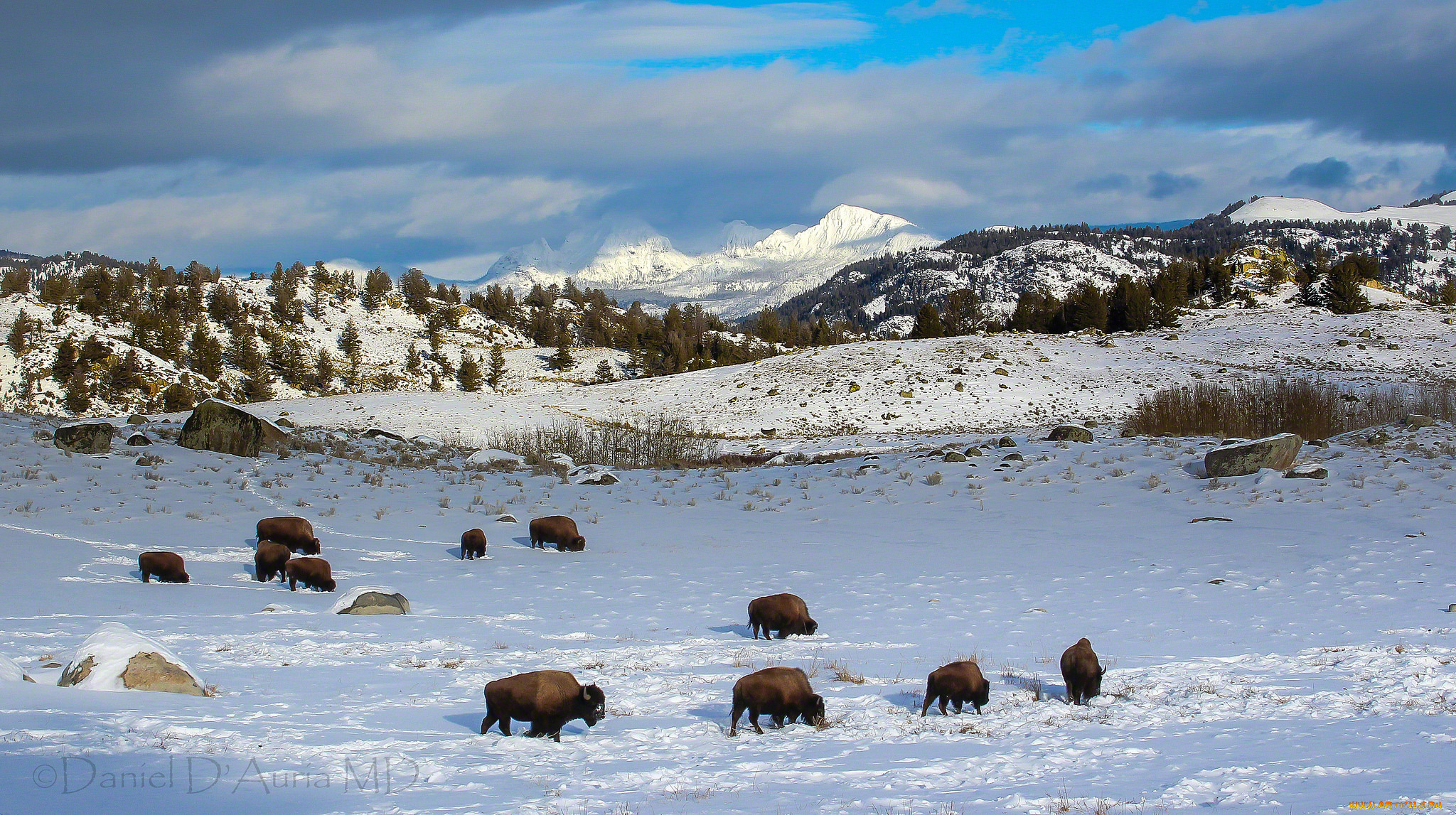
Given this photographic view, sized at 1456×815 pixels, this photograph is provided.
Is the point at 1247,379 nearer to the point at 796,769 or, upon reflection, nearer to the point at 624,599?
the point at 624,599

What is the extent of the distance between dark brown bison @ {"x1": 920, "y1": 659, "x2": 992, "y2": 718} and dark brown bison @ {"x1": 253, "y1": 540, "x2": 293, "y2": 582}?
30.5 feet

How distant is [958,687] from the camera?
6.74m

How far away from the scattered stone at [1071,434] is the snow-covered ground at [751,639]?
561 centimetres

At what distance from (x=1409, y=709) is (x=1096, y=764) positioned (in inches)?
109

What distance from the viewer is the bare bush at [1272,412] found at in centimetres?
2844

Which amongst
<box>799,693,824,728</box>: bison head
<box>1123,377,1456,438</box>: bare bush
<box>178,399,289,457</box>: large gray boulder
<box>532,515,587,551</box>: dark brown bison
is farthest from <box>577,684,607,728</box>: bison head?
<box>1123,377,1456,438</box>: bare bush

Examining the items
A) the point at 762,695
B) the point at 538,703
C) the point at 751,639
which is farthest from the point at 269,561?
the point at 762,695

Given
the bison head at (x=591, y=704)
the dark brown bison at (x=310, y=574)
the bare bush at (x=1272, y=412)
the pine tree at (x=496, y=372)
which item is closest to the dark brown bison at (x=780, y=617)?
the bison head at (x=591, y=704)

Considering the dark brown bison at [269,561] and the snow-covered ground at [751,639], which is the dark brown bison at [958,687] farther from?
the dark brown bison at [269,561]

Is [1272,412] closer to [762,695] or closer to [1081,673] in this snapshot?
[1081,673]

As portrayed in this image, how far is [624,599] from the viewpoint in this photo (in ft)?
38.8

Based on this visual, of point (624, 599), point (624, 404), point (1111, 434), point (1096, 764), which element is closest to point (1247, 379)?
point (1111, 434)

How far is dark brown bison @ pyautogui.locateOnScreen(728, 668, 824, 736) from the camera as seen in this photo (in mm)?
6289

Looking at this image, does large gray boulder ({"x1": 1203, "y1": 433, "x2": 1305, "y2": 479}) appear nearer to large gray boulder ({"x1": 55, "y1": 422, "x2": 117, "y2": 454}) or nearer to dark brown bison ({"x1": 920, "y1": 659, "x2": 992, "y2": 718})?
dark brown bison ({"x1": 920, "y1": 659, "x2": 992, "y2": 718})
